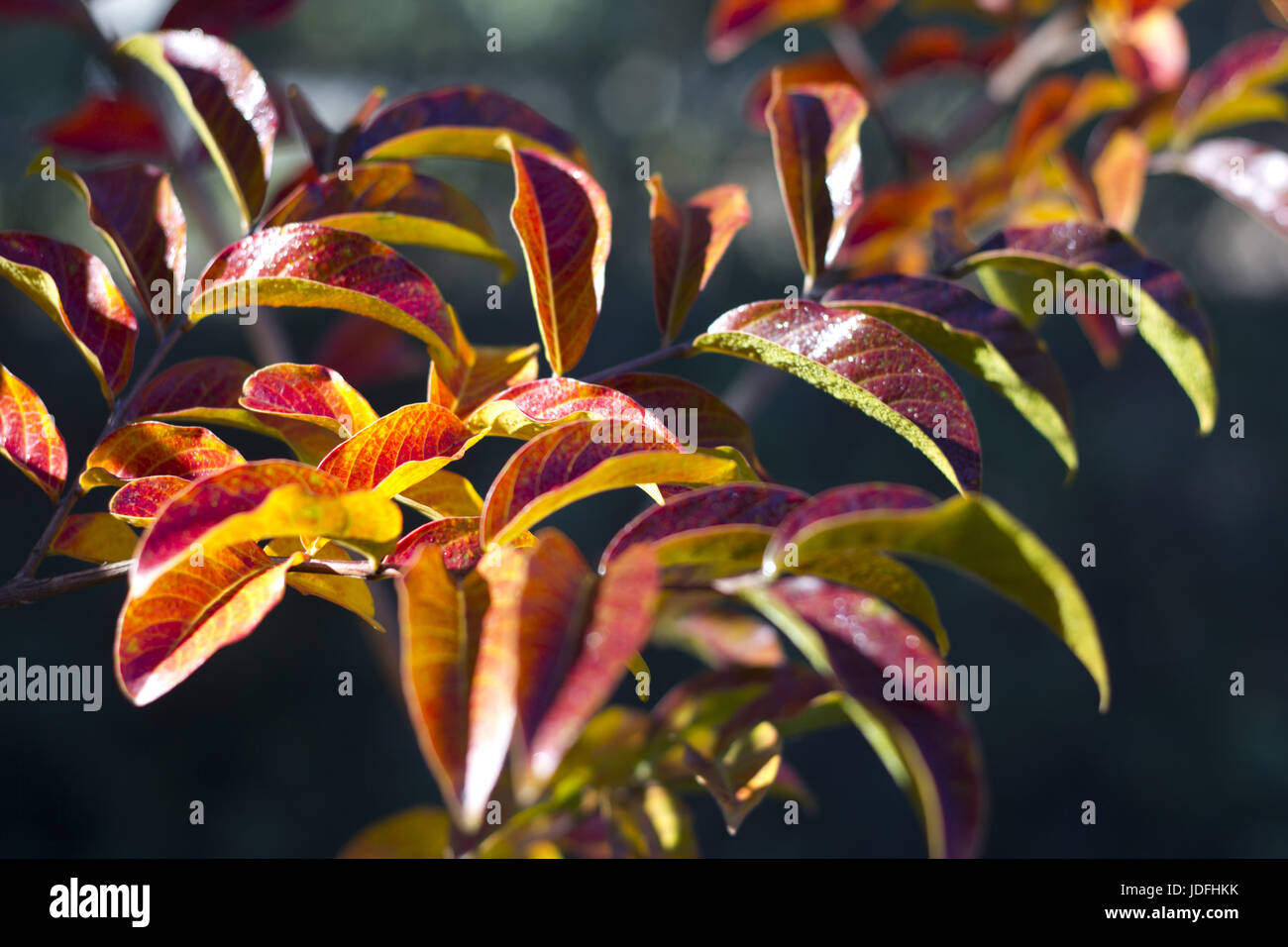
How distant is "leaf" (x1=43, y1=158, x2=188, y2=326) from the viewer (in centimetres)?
61

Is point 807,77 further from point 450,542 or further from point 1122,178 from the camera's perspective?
point 450,542

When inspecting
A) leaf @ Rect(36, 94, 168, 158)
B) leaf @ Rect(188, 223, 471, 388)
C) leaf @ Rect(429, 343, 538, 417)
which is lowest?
leaf @ Rect(429, 343, 538, 417)

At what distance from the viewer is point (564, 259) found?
23.0 inches

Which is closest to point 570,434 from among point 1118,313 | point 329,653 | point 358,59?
point 1118,313

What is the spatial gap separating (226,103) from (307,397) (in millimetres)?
301

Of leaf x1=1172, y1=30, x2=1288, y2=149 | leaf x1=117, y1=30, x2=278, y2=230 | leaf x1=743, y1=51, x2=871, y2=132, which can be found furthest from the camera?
leaf x1=743, y1=51, x2=871, y2=132

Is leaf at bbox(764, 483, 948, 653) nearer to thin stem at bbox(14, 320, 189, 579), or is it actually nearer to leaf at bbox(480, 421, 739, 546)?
leaf at bbox(480, 421, 739, 546)

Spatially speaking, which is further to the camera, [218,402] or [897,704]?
[218,402]

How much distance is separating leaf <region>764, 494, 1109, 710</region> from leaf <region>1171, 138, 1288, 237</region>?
58 cm

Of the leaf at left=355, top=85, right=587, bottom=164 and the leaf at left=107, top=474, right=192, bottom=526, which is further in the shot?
the leaf at left=355, top=85, right=587, bottom=164
